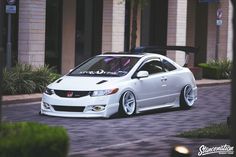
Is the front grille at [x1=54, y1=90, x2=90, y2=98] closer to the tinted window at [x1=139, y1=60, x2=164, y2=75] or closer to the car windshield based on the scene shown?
the car windshield

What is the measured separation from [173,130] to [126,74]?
2.79 meters

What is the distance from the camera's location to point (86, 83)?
13.5m

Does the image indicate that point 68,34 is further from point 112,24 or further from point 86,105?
point 86,105

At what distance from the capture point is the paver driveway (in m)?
9.19

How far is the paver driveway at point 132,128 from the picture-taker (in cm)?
919

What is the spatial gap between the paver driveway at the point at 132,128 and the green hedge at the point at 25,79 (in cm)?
143

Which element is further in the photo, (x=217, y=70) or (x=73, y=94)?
(x=217, y=70)

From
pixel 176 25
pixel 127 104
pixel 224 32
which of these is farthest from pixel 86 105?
pixel 224 32

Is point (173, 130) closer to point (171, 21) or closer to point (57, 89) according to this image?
point (57, 89)

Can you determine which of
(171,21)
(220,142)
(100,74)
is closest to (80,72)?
(100,74)

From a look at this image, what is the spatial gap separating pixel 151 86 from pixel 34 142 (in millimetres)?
9718

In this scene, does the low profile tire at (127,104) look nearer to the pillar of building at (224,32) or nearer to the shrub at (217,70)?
the shrub at (217,70)

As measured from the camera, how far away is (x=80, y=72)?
14648mm

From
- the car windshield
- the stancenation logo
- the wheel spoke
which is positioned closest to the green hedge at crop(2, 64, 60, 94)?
the car windshield
